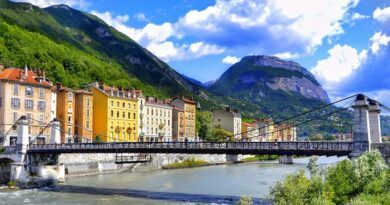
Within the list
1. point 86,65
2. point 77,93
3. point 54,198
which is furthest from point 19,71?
point 86,65

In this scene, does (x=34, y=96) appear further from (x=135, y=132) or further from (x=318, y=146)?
(x=318, y=146)

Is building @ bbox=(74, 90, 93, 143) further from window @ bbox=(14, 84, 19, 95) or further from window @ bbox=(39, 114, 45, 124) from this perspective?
window @ bbox=(14, 84, 19, 95)

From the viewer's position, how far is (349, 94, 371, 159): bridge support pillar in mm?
37250

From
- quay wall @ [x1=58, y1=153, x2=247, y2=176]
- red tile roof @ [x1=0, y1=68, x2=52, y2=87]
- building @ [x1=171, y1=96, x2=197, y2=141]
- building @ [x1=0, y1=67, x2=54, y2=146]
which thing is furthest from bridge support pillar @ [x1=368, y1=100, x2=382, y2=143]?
building @ [x1=171, y1=96, x2=197, y2=141]

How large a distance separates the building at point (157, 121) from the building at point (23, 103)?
93.5ft

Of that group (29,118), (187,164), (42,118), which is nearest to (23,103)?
(29,118)

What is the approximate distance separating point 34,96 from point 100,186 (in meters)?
25.0

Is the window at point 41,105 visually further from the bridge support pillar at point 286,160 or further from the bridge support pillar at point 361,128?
the bridge support pillar at point 361,128

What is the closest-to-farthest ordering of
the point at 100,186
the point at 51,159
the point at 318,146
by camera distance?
the point at 318,146 → the point at 100,186 → the point at 51,159

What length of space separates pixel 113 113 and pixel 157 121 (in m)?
18.0

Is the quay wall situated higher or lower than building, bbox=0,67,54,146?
lower

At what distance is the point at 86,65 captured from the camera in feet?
502

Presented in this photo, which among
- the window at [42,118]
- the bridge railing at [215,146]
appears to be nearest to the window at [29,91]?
the window at [42,118]

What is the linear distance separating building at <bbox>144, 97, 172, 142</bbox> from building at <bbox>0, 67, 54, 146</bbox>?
28.5 metres
